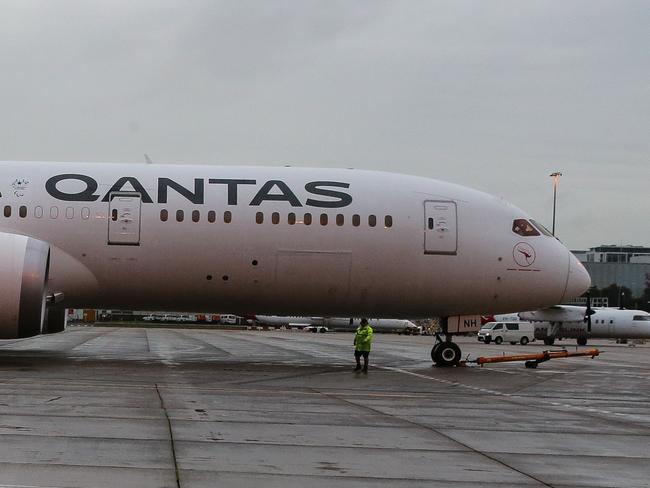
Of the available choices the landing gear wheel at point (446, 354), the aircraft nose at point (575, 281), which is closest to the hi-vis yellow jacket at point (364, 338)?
the landing gear wheel at point (446, 354)

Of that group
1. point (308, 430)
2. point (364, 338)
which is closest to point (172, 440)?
point (308, 430)

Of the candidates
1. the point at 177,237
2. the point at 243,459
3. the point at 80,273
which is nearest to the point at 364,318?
the point at 177,237

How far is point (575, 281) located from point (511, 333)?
42035 mm

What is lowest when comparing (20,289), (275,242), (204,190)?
(20,289)

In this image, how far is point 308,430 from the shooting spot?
36.0ft

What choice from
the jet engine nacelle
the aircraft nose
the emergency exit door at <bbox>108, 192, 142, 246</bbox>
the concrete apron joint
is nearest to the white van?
the aircraft nose

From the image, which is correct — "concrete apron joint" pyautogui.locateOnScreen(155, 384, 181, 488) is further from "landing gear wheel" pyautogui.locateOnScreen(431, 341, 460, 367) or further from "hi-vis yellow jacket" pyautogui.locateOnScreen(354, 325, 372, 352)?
"landing gear wheel" pyautogui.locateOnScreen(431, 341, 460, 367)

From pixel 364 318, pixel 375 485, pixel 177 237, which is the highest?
pixel 177 237

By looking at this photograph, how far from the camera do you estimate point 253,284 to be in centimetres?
2186

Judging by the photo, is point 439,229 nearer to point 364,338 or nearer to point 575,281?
point 364,338

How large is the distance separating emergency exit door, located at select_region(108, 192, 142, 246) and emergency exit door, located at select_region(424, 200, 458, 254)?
7.25m

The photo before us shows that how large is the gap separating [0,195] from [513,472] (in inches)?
639

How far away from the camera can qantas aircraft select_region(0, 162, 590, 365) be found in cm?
2123

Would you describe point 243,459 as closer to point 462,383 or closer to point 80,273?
point 462,383
